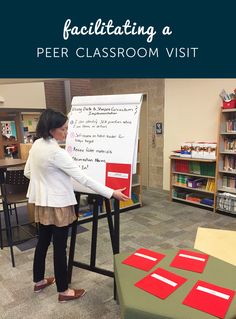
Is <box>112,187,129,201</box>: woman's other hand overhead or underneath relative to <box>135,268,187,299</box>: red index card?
overhead

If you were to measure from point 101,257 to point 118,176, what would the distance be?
1.33m

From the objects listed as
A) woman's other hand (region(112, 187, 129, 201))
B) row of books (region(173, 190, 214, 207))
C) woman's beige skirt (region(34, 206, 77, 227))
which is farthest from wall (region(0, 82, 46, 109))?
woman's other hand (region(112, 187, 129, 201))

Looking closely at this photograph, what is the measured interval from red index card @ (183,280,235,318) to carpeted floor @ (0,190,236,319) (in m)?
1.05

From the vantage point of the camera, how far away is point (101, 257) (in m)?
2.76

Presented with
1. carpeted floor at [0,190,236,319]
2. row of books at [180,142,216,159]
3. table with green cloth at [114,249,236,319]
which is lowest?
carpeted floor at [0,190,236,319]

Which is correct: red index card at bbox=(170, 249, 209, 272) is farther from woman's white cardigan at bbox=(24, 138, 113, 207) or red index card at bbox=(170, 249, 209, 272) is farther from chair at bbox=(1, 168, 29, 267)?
chair at bbox=(1, 168, 29, 267)

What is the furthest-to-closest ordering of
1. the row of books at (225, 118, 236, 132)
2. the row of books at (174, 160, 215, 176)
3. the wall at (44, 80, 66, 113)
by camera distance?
the wall at (44, 80, 66, 113) → the row of books at (174, 160, 215, 176) → the row of books at (225, 118, 236, 132)

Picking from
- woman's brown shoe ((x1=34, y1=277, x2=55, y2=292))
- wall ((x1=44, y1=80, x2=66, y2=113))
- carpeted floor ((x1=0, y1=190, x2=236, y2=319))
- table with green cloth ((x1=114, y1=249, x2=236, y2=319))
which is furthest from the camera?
wall ((x1=44, y1=80, x2=66, y2=113))

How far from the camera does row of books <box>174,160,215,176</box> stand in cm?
424

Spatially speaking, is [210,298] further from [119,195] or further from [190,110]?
[190,110]

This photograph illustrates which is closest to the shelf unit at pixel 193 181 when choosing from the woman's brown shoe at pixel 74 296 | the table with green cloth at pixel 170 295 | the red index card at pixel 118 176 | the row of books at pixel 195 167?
the row of books at pixel 195 167

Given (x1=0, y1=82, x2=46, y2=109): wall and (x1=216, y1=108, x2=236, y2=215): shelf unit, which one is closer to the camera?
(x1=216, y1=108, x2=236, y2=215): shelf unit

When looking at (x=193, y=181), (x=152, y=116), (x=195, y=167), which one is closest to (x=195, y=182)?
(x=193, y=181)
